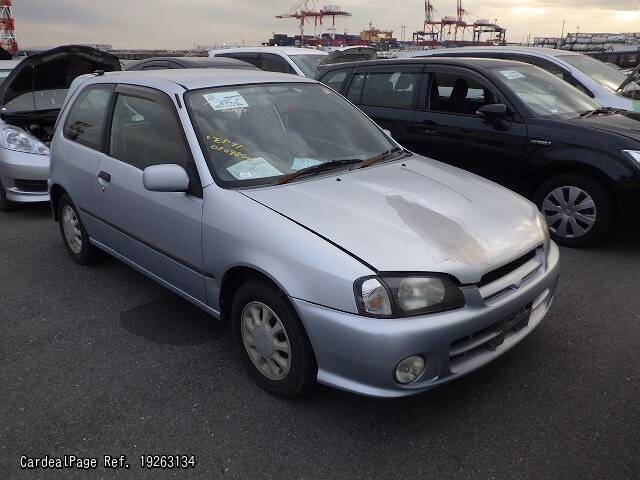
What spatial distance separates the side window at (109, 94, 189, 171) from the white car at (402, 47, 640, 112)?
5737mm

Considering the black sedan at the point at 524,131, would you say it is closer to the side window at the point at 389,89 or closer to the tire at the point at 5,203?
the side window at the point at 389,89

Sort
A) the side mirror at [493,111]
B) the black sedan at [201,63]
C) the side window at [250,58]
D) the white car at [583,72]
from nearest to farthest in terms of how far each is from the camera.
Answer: the side mirror at [493,111], the white car at [583,72], the black sedan at [201,63], the side window at [250,58]

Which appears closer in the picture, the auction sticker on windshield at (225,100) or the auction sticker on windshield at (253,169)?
the auction sticker on windshield at (253,169)

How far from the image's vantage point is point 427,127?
17.8ft

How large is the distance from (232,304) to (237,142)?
923 millimetres

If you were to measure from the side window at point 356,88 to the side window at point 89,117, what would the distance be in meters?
3.14

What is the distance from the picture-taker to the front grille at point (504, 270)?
2.33 m

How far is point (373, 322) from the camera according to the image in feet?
6.97

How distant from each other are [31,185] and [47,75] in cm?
144

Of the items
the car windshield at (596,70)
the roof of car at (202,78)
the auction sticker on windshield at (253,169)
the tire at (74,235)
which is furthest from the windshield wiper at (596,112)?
the tire at (74,235)

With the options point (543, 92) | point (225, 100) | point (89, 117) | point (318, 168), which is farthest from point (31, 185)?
point (543, 92)

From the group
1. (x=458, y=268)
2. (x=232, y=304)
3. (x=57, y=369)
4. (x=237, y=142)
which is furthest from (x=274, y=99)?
(x=57, y=369)

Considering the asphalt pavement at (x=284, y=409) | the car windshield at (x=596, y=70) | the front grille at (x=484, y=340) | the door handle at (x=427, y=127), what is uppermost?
the car windshield at (x=596, y=70)

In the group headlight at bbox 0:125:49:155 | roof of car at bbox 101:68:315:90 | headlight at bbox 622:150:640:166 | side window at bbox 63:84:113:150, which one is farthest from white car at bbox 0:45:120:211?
headlight at bbox 622:150:640:166
